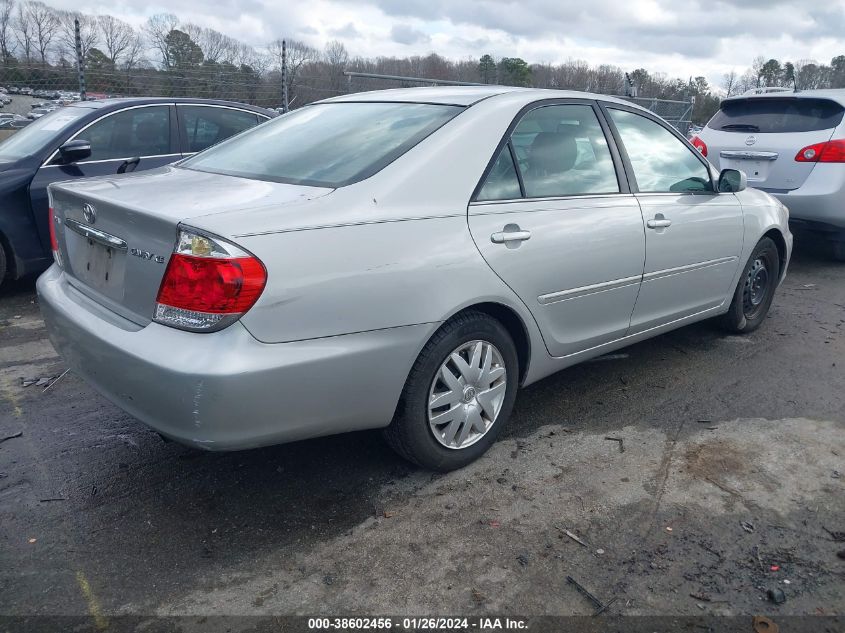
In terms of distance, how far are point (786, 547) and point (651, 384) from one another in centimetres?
165

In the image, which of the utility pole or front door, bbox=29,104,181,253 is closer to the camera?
front door, bbox=29,104,181,253

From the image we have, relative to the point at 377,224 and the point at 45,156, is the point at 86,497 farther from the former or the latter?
the point at 45,156

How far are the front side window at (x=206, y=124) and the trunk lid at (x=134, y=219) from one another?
3.50 m

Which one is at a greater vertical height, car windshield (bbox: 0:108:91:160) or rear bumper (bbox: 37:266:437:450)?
car windshield (bbox: 0:108:91:160)

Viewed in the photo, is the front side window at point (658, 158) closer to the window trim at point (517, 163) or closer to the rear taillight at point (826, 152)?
the window trim at point (517, 163)

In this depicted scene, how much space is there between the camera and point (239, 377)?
7.59ft

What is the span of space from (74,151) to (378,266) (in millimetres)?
4130

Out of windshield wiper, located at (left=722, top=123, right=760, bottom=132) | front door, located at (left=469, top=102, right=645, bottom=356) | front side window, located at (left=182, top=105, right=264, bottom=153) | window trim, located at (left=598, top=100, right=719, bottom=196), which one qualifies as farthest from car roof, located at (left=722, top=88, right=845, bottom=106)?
front side window, located at (left=182, top=105, right=264, bottom=153)

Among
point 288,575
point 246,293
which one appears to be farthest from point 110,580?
point 246,293

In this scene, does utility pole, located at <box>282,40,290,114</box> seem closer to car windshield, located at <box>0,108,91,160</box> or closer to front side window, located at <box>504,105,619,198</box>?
car windshield, located at <box>0,108,91,160</box>

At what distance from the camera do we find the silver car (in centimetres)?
238

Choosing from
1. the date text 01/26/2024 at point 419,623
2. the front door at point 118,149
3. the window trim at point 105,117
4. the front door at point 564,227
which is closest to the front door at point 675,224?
the front door at point 564,227

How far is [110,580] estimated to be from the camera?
2.40 meters

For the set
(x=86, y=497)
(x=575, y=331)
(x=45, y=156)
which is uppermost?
(x=45, y=156)
